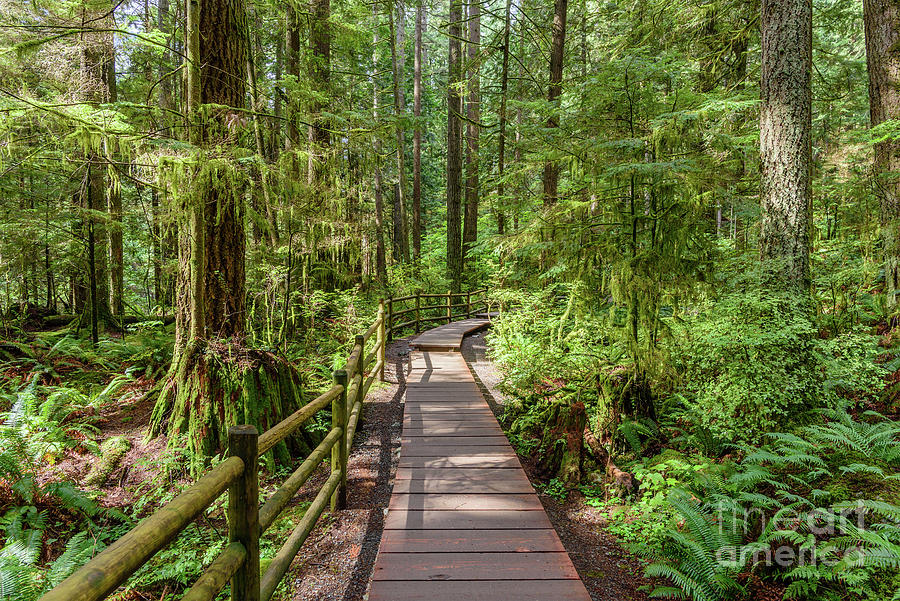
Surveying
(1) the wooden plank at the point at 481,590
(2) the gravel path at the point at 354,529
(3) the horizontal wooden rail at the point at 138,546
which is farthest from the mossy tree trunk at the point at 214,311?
(3) the horizontal wooden rail at the point at 138,546

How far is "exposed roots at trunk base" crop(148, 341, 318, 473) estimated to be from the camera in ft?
16.0

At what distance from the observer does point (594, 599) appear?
3094 millimetres

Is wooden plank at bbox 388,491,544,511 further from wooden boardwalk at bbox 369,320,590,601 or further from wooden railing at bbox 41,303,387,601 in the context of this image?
wooden railing at bbox 41,303,387,601

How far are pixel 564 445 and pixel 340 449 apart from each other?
2.59m

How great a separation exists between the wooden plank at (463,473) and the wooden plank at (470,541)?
93cm

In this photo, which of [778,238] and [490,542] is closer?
[490,542]

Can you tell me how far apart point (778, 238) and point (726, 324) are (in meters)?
1.65

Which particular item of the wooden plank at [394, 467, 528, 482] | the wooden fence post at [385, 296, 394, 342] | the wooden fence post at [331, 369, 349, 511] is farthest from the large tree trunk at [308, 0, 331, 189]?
the wooden plank at [394, 467, 528, 482]

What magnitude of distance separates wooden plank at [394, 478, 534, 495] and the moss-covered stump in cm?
333

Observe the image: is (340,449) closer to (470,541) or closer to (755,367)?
(470,541)

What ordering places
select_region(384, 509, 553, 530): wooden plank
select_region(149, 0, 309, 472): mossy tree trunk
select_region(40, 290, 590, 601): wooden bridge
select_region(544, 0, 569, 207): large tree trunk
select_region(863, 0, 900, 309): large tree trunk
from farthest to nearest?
select_region(544, 0, 569, 207): large tree trunk
select_region(863, 0, 900, 309): large tree trunk
select_region(149, 0, 309, 472): mossy tree trunk
select_region(384, 509, 553, 530): wooden plank
select_region(40, 290, 590, 601): wooden bridge

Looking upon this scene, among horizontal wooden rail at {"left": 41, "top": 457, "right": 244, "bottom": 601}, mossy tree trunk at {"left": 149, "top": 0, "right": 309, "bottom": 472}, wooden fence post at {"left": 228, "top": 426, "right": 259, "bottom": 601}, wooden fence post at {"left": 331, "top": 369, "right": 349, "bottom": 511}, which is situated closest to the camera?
horizontal wooden rail at {"left": 41, "top": 457, "right": 244, "bottom": 601}

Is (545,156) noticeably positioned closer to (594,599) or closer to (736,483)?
(736,483)

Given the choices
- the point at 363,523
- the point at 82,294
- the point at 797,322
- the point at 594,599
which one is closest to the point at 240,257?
the point at 363,523
